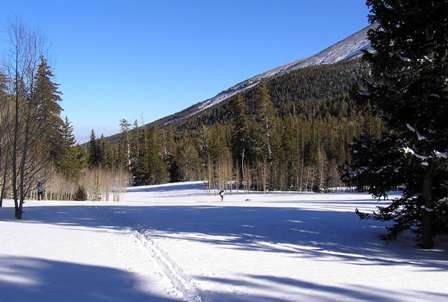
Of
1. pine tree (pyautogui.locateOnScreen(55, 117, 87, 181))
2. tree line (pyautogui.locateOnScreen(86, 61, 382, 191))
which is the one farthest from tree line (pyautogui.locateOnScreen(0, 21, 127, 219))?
tree line (pyautogui.locateOnScreen(86, 61, 382, 191))

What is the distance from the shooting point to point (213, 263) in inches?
413

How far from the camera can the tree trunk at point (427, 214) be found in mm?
12680

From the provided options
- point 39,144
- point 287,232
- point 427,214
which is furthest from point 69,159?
point 427,214

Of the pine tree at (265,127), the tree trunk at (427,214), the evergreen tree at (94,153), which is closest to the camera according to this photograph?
the tree trunk at (427,214)

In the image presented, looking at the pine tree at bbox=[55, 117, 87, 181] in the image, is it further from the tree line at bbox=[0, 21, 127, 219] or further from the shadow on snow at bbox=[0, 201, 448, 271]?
the shadow on snow at bbox=[0, 201, 448, 271]

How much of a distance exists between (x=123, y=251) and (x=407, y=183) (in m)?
7.78

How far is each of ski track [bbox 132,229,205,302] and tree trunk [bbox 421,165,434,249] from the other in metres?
6.70

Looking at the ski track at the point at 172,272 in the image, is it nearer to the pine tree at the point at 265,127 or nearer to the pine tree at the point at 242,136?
the pine tree at the point at 265,127

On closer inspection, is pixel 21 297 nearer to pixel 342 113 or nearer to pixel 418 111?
pixel 418 111

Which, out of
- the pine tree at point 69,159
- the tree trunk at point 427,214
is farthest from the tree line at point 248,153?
the tree trunk at point 427,214

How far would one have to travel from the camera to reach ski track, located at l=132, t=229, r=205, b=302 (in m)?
7.69

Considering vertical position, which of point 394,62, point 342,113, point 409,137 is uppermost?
point 342,113

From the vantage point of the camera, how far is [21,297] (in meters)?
7.69

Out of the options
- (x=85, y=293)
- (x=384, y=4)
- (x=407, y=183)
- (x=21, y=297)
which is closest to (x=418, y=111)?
(x=407, y=183)
